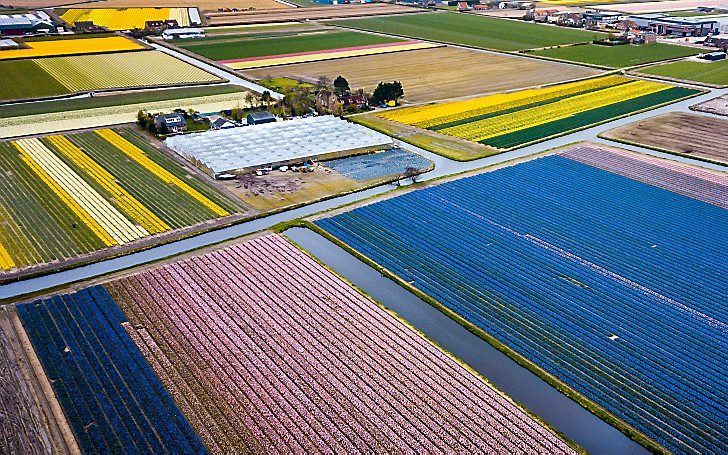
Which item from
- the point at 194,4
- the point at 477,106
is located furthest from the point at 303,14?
the point at 477,106

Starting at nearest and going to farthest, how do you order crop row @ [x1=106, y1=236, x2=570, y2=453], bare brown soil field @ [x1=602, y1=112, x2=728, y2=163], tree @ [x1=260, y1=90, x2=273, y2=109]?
crop row @ [x1=106, y1=236, x2=570, y2=453], bare brown soil field @ [x1=602, y1=112, x2=728, y2=163], tree @ [x1=260, y1=90, x2=273, y2=109]

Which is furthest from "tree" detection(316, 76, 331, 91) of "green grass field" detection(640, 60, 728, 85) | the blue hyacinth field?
"green grass field" detection(640, 60, 728, 85)

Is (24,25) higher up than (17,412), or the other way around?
(24,25)

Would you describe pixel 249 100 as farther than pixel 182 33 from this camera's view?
No

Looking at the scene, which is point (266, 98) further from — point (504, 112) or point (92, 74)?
point (92, 74)

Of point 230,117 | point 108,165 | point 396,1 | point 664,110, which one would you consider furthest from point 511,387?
point 396,1

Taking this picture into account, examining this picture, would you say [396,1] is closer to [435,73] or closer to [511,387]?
[435,73]

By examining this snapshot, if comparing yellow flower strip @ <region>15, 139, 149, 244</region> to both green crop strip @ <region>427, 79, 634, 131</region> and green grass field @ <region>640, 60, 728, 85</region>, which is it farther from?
green grass field @ <region>640, 60, 728, 85</region>
